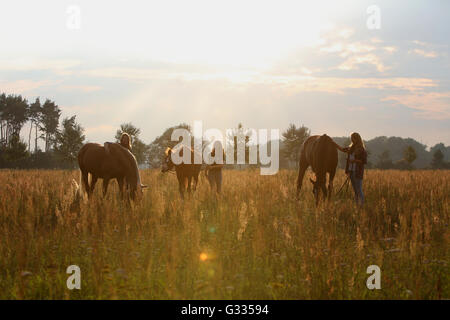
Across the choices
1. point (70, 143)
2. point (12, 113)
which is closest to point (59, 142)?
point (70, 143)

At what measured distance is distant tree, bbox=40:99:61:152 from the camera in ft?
251

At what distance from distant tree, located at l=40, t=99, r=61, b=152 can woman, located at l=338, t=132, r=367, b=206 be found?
79.6 m

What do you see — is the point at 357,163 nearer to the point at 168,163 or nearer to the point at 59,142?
the point at 168,163

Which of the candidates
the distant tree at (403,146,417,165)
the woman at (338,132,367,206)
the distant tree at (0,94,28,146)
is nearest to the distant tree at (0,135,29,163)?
the distant tree at (0,94,28,146)

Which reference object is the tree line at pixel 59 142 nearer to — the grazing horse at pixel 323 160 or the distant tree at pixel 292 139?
the distant tree at pixel 292 139

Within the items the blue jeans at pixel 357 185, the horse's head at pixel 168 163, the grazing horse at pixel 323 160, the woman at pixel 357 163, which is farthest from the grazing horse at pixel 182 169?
the blue jeans at pixel 357 185

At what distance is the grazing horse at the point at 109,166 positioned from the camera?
7535 millimetres

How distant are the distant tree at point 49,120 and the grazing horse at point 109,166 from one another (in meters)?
75.9

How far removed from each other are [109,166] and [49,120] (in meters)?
79.1

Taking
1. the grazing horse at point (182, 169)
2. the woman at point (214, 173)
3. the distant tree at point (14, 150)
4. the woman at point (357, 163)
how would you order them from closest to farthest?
the woman at point (357, 163) → the grazing horse at point (182, 169) → the woman at point (214, 173) → the distant tree at point (14, 150)

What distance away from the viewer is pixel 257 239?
3.94 m
